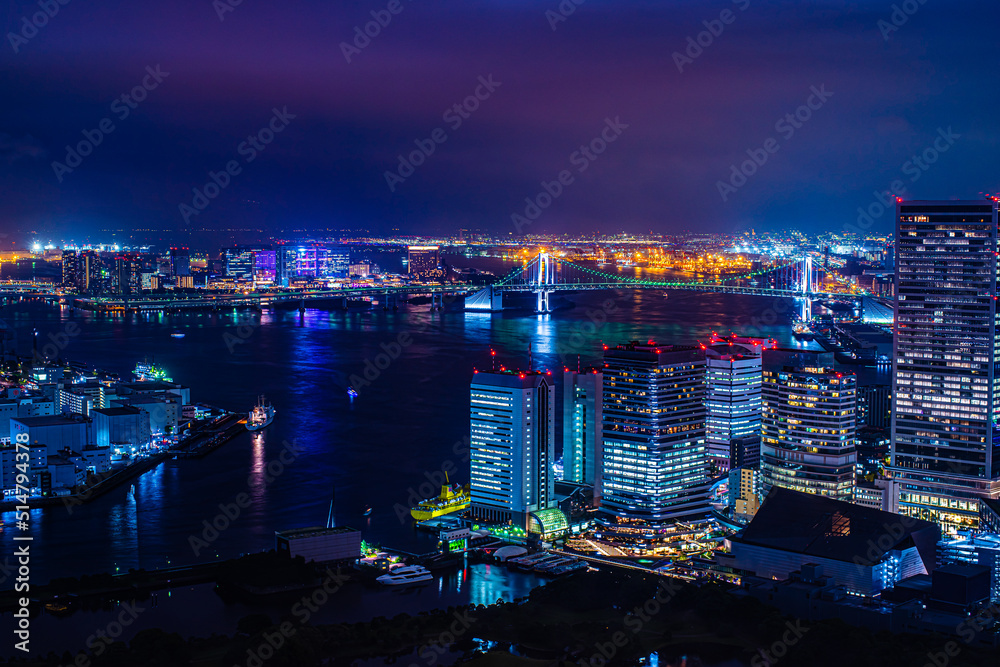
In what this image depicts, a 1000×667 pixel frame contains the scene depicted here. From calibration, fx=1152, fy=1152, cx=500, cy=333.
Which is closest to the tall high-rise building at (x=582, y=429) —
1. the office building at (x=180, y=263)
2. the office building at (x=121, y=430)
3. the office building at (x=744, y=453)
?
the office building at (x=744, y=453)

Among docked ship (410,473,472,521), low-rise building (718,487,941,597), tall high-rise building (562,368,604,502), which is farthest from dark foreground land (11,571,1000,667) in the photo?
tall high-rise building (562,368,604,502)

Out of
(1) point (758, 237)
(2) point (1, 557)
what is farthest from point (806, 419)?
(1) point (758, 237)

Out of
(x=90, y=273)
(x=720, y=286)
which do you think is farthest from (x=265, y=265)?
(x=720, y=286)

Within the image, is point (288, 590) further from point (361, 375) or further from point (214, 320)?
point (214, 320)

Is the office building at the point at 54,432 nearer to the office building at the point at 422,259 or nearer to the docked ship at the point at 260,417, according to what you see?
the docked ship at the point at 260,417

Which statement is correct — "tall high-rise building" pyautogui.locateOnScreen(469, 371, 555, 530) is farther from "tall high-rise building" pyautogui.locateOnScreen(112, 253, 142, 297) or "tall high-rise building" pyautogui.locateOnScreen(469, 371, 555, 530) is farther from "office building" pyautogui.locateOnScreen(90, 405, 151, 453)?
"tall high-rise building" pyautogui.locateOnScreen(112, 253, 142, 297)

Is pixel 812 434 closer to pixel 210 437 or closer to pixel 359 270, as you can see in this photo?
pixel 210 437

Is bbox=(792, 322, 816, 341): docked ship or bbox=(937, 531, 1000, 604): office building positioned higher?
bbox=(792, 322, 816, 341): docked ship
